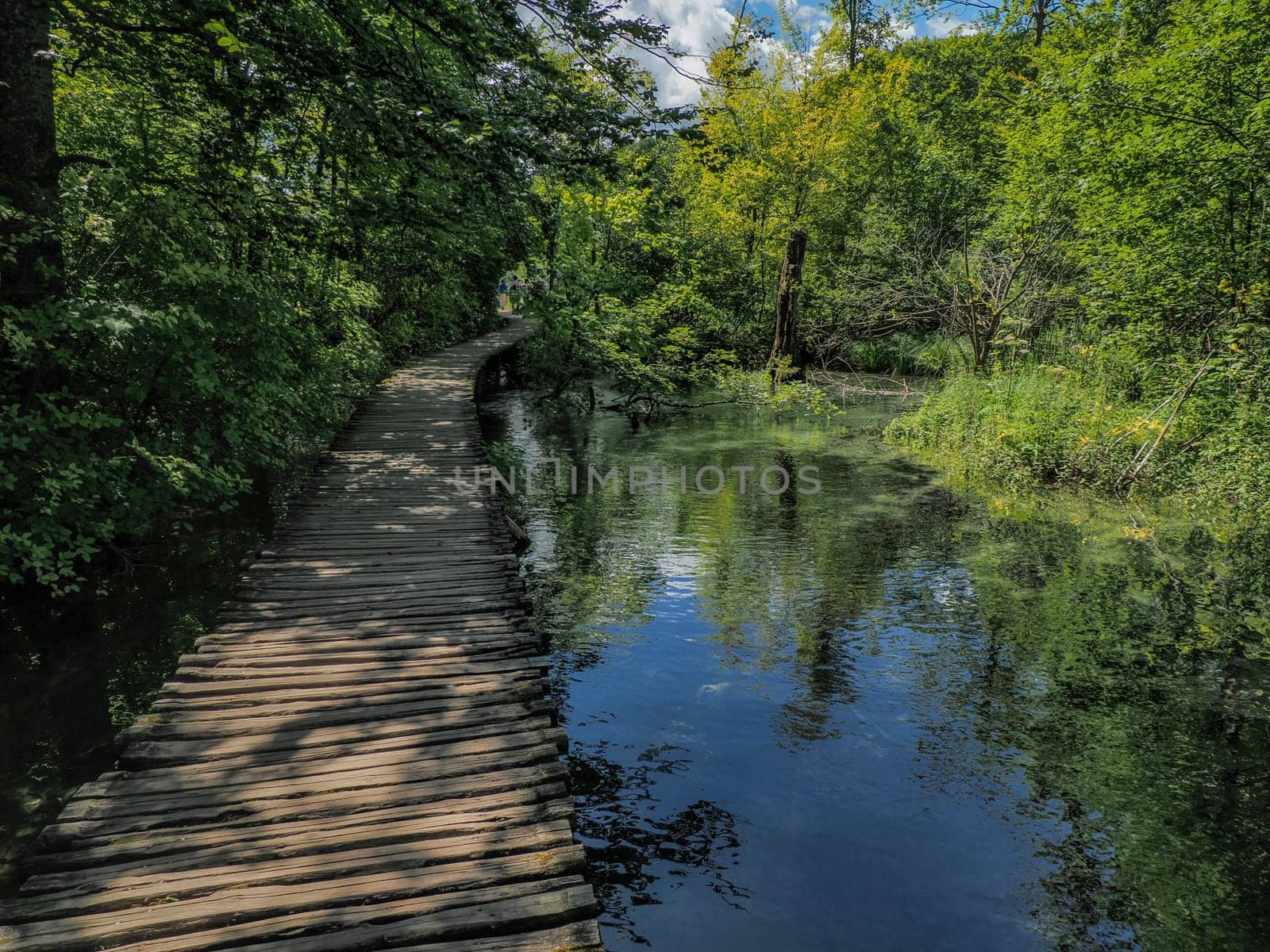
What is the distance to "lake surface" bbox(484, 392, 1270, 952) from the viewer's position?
416 centimetres

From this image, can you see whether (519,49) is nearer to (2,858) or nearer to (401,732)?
(401,732)

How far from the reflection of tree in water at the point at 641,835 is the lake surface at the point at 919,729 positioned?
20 millimetres

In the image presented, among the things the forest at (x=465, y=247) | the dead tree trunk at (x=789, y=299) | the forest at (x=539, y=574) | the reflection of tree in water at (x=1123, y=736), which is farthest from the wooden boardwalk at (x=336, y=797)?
the dead tree trunk at (x=789, y=299)

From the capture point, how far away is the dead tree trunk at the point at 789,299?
68.5 feet

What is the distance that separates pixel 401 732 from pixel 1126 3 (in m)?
20.0

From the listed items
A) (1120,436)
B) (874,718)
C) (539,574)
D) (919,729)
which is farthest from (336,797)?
(1120,436)

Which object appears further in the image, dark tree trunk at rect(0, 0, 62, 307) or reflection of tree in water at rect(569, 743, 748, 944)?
dark tree trunk at rect(0, 0, 62, 307)

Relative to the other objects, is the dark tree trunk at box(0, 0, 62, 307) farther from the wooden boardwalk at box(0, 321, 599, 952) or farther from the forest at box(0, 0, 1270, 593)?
the wooden boardwalk at box(0, 321, 599, 952)

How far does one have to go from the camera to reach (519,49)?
6.92 meters

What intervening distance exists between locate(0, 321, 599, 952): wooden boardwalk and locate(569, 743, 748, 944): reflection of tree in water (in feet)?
3.67

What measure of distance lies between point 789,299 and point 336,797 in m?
19.9

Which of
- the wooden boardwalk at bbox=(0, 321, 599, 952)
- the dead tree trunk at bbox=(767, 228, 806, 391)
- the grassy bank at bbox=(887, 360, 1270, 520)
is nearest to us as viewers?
the wooden boardwalk at bbox=(0, 321, 599, 952)

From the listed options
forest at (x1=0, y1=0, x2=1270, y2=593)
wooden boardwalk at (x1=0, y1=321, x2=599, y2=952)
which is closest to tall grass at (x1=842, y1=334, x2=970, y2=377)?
forest at (x1=0, y1=0, x2=1270, y2=593)

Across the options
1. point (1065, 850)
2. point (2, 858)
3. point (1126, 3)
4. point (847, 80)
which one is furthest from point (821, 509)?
point (847, 80)
